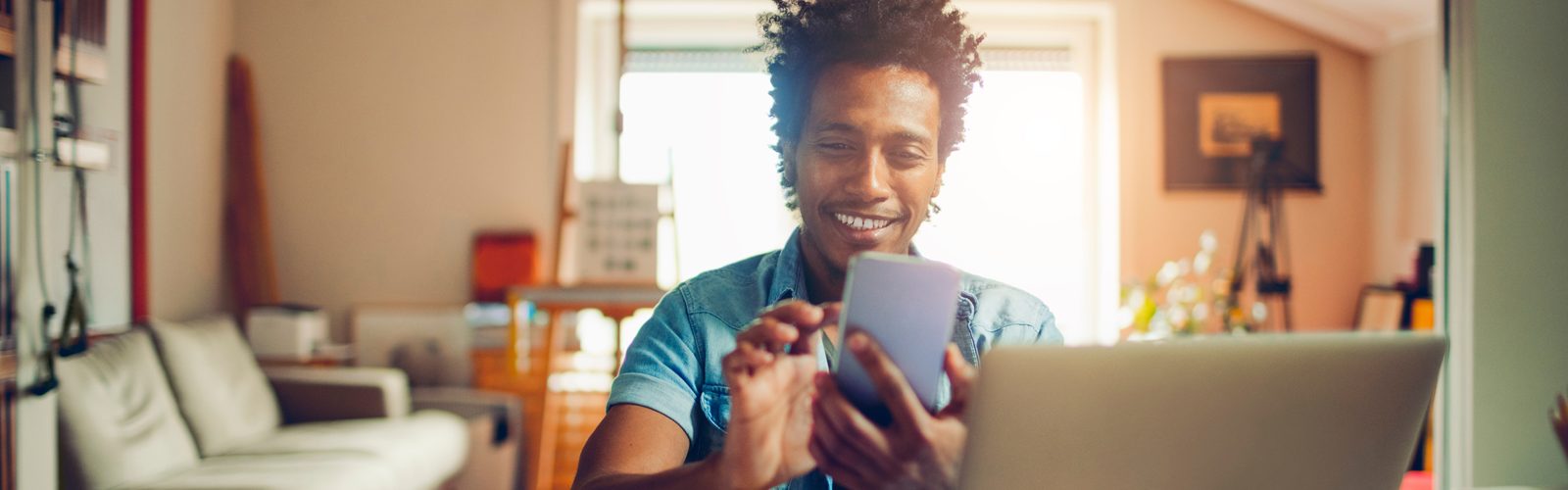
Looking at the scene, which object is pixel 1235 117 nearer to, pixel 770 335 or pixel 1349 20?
pixel 1349 20

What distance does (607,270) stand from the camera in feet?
Answer: 12.4

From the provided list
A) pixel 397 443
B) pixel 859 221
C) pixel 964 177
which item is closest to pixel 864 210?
pixel 859 221

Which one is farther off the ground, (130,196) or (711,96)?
(711,96)

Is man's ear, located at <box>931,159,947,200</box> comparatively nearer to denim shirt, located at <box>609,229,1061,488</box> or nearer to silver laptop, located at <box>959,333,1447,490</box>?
denim shirt, located at <box>609,229,1061,488</box>

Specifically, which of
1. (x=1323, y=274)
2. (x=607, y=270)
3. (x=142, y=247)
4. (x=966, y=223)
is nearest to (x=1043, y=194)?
(x=966, y=223)

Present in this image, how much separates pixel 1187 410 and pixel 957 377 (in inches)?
6.4

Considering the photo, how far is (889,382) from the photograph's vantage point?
28.5 inches

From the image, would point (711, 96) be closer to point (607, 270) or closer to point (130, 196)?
point (607, 270)

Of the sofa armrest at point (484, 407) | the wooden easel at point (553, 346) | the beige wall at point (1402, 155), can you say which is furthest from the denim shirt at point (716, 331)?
the beige wall at point (1402, 155)

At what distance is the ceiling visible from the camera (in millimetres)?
3994

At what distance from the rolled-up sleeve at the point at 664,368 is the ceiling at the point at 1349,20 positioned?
12.5 ft

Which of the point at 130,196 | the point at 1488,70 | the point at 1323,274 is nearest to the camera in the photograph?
the point at 1488,70

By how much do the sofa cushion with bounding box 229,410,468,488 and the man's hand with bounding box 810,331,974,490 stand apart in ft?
8.23

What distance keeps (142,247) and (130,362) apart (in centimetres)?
88
